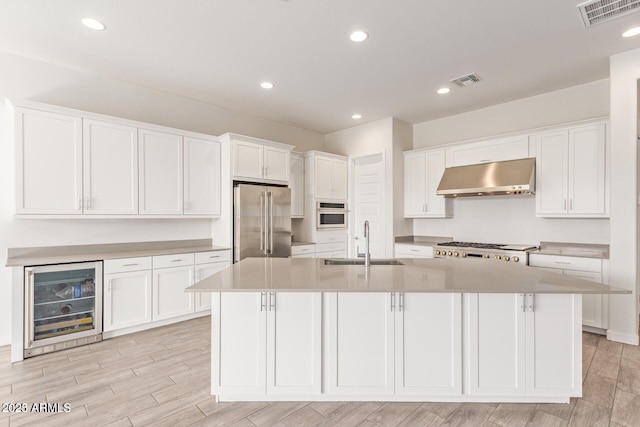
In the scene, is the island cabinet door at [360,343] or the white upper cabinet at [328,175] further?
the white upper cabinet at [328,175]

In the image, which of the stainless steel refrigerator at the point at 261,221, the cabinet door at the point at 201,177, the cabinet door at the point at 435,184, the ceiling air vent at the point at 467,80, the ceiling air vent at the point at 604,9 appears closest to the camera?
the ceiling air vent at the point at 604,9

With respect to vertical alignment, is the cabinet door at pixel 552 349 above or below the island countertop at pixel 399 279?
below

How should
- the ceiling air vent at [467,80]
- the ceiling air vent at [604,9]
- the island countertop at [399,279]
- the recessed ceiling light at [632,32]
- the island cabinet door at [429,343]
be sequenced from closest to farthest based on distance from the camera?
the island countertop at [399,279] → the island cabinet door at [429,343] → the ceiling air vent at [604,9] → the recessed ceiling light at [632,32] → the ceiling air vent at [467,80]

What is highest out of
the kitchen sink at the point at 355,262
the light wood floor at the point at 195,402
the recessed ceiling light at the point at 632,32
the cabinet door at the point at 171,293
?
the recessed ceiling light at the point at 632,32


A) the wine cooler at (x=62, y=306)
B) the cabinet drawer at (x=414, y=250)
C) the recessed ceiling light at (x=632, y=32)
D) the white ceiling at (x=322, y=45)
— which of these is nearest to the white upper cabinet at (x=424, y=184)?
the cabinet drawer at (x=414, y=250)

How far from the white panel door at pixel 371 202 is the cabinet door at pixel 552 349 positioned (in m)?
3.07

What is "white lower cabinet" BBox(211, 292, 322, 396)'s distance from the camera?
2080mm

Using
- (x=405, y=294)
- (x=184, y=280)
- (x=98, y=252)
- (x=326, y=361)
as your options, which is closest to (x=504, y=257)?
(x=405, y=294)

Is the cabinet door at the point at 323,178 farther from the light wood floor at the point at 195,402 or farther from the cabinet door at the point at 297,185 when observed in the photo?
the light wood floor at the point at 195,402

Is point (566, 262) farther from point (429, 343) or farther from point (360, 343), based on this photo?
point (360, 343)

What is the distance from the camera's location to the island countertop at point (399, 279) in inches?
72.1

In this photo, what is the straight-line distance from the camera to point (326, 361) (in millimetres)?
2092

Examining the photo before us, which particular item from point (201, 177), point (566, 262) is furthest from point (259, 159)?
point (566, 262)

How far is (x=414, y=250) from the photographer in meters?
4.74
